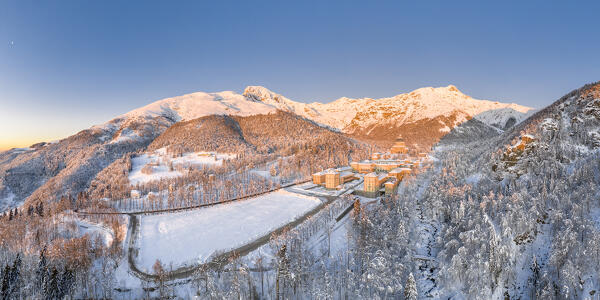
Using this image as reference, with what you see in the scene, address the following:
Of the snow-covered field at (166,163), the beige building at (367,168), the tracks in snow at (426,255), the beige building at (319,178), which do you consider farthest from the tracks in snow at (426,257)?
the snow-covered field at (166,163)

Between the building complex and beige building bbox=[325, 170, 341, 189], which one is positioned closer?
the building complex

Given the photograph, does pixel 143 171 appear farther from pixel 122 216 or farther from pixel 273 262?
pixel 273 262

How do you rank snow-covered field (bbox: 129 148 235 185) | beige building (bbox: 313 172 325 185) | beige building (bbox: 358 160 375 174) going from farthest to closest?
1. snow-covered field (bbox: 129 148 235 185)
2. beige building (bbox: 358 160 375 174)
3. beige building (bbox: 313 172 325 185)

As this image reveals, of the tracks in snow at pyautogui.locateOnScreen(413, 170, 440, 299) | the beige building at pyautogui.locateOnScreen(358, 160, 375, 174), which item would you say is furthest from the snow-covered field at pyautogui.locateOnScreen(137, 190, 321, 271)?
the beige building at pyautogui.locateOnScreen(358, 160, 375, 174)

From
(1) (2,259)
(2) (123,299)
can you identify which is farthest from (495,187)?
(1) (2,259)

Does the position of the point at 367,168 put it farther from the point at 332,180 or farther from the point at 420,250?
the point at 420,250

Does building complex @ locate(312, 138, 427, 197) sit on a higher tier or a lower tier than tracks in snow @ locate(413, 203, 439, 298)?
higher

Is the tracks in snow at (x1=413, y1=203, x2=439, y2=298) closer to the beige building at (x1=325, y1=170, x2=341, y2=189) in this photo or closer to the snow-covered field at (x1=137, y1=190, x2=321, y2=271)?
the snow-covered field at (x1=137, y1=190, x2=321, y2=271)

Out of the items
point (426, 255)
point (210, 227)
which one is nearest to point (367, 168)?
point (426, 255)

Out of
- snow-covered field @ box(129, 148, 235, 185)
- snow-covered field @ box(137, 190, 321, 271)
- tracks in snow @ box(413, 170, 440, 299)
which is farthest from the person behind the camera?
snow-covered field @ box(129, 148, 235, 185)
